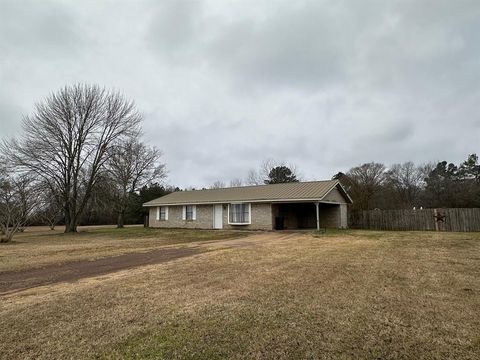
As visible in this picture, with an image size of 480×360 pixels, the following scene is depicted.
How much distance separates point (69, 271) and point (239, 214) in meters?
16.7

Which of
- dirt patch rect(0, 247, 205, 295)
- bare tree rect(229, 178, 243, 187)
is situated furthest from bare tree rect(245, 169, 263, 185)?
dirt patch rect(0, 247, 205, 295)

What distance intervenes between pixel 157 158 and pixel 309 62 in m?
26.3

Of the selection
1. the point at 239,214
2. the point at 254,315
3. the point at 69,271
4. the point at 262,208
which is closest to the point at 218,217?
the point at 239,214

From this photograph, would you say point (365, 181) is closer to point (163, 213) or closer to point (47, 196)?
point (163, 213)

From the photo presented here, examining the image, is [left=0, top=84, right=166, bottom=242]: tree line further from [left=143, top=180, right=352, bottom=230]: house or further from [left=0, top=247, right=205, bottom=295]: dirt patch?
[left=0, top=247, right=205, bottom=295]: dirt patch

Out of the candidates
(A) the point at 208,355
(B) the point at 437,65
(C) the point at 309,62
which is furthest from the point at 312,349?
(B) the point at 437,65

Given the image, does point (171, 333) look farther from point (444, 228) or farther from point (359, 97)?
point (444, 228)

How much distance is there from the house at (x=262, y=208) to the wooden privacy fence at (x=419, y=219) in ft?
5.94

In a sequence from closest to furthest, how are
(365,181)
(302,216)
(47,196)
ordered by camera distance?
(47,196), (302,216), (365,181)

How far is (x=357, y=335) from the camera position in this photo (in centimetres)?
377

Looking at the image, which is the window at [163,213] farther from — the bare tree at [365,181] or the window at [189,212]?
the bare tree at [365,181]

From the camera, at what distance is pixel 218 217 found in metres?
25.6

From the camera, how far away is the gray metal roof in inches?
870

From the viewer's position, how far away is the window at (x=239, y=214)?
2408 centimetres
